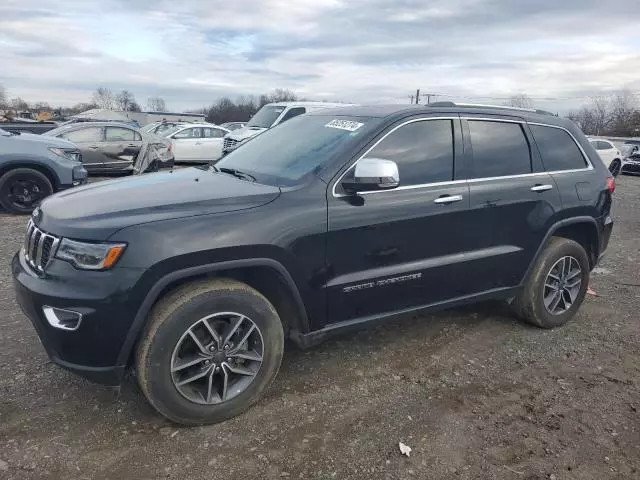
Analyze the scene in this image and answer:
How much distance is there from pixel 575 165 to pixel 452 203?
5.04 feet

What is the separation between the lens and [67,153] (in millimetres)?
8789

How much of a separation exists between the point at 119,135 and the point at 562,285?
11.3 meters

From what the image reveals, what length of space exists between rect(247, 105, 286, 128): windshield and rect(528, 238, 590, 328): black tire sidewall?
10.1m

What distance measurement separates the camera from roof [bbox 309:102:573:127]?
3619mm

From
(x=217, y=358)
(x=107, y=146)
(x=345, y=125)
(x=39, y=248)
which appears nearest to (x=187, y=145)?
(x=107, y=146)

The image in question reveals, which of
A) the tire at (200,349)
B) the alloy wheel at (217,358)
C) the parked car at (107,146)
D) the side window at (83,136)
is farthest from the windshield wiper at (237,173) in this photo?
the side window at (83,136)

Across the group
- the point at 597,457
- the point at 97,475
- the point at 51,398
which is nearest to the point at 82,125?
the point at 51,398

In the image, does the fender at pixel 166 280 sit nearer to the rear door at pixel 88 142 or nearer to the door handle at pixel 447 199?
the door handle at pixel 447 199

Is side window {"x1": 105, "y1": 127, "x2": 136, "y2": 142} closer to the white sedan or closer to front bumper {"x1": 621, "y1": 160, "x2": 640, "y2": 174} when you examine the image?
the white sedan

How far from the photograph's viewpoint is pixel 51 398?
316cm

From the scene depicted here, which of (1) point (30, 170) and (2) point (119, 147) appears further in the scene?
(2) point (119, 147)

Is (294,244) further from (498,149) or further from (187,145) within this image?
(187,145)

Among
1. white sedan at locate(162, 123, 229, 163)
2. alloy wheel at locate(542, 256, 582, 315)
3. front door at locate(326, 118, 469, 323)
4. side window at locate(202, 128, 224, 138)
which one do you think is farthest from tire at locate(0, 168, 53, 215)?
side window at locate(202, 128, 224, 138)

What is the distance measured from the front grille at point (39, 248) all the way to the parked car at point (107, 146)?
9269mm
